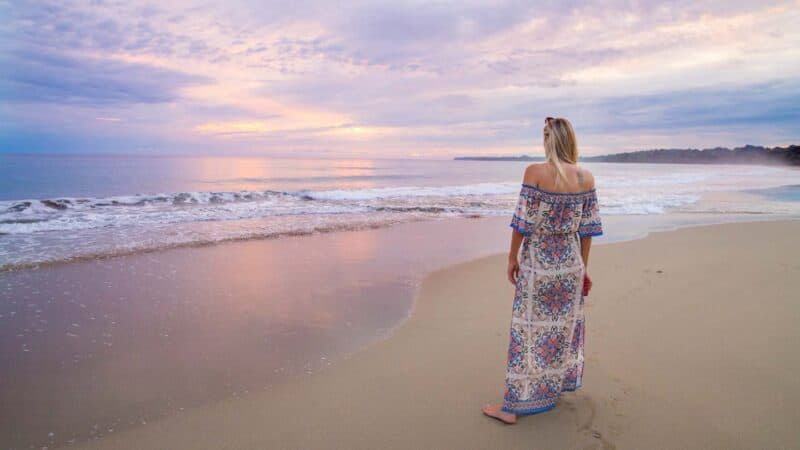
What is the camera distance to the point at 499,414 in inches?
111

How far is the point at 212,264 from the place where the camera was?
6.95m

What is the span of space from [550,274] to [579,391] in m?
1.07

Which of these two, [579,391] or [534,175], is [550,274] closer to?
[534,175]

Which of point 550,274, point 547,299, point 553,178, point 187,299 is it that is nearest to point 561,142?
point 553,178

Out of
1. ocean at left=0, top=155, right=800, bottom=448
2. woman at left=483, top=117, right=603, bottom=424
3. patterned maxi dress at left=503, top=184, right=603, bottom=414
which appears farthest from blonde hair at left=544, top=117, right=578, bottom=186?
ocean at left=0, top=155, right=800, bottom=448

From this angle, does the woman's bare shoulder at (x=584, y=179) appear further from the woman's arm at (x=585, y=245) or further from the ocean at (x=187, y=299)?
the ocean at (x=187, y=299)

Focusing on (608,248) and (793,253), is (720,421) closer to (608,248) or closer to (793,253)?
(608,248)

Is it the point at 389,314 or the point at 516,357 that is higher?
the point at 516,357

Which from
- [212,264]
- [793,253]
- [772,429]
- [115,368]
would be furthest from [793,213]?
[115,368]

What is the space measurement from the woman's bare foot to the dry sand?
0.17 ft

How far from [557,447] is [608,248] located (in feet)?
21.0

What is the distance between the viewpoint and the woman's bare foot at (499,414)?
109 inches

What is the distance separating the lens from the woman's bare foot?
278 centimetres

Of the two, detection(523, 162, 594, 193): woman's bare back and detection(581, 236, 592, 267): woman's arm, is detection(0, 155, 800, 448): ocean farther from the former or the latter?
detection(523, 162, 594, 193): woman's bare back
